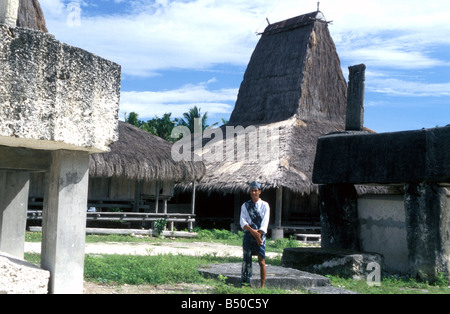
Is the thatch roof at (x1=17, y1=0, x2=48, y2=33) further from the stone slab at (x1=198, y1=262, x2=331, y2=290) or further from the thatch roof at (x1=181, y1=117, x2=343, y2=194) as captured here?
the thatch roof at (x1=181, y1=117, x2=343, y2=194)

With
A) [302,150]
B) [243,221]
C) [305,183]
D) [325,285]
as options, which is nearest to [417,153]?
[325,285]

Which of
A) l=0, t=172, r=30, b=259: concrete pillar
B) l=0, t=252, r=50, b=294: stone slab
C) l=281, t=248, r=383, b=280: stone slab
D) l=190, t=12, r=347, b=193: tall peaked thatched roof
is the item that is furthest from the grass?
l=190, t=12, r=347, b=193: tall peaked thatched roof

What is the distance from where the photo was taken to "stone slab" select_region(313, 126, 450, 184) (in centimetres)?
797

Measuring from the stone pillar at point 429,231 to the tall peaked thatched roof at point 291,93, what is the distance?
9915 millimetres

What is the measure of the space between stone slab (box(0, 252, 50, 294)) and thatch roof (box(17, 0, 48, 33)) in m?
4.21

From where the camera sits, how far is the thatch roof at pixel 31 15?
7.39 metres

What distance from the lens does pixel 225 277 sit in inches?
251

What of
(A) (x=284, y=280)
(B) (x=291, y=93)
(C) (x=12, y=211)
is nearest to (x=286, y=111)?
(B) (x=291, y=93)

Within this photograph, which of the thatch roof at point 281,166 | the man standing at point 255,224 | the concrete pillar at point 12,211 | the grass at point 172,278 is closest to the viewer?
the concrete pillar at point 12,211

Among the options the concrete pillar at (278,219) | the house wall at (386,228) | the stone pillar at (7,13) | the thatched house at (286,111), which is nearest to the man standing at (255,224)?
the stone pillar at (7,13)

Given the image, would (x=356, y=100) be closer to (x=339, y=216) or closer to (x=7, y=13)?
(x=339, y=216)

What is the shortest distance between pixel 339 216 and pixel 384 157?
1430 millimetres

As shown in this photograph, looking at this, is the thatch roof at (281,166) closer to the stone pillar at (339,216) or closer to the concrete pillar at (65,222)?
the stone pillar at (339,216)
